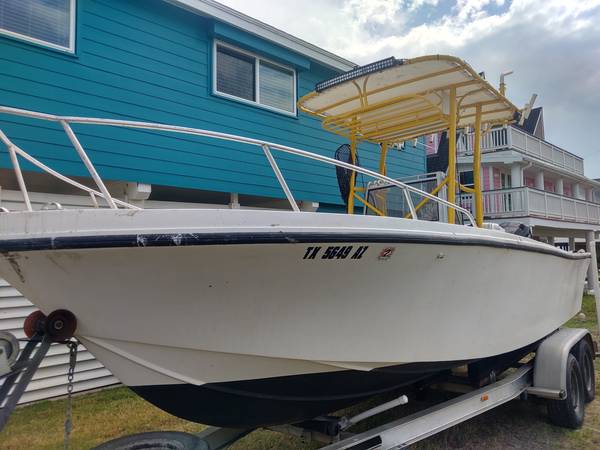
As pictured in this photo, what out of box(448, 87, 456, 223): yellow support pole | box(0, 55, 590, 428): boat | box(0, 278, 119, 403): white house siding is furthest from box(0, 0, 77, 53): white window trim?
box(448, 87, 456, 223): yellow support pole

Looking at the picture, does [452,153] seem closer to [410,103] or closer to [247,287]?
[410,103]

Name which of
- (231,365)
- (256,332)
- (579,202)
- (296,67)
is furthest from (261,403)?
(579,202)

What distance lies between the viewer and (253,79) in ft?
22.4

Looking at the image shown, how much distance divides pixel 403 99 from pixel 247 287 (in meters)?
2.29

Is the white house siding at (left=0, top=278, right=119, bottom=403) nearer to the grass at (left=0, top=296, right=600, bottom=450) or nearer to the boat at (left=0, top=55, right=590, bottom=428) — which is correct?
the grass at (left=0, top=296, right=600, bottom=450)

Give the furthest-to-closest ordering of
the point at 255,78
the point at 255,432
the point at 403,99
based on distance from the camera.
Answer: the point at 255,78 → the point at 255,432 → the point at 403,99

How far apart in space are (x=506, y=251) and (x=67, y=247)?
2689 millimetres

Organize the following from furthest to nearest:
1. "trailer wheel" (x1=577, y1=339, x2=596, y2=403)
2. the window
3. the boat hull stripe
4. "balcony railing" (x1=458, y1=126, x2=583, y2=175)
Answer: "balcony railing" (x1=458, y1=126, x2=583, y2=175)
the window
"trailer wheel" (x1=577, y1=339, x2=596, y2=403)
the boat hull stripe

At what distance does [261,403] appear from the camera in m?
2.54

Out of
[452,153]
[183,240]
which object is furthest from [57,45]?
[452,153]

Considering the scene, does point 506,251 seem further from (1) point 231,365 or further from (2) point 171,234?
(2) point 171,234

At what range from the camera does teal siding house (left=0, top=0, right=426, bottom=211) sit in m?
4.77

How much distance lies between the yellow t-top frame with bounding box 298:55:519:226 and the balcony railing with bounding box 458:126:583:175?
9101 mm

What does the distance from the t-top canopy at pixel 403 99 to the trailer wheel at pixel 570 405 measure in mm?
2446
